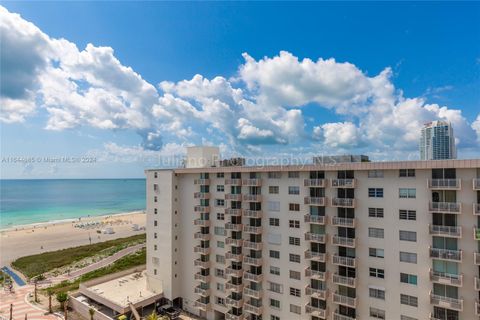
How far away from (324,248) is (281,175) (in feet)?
38.3

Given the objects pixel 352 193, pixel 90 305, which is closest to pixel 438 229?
pixel 352 193

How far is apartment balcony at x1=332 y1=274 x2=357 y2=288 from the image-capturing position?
34.8 metres

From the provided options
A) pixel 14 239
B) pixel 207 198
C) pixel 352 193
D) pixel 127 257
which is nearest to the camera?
pixel 352 193

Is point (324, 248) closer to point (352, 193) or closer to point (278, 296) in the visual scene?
point (352, 193)

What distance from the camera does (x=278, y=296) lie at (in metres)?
41.5

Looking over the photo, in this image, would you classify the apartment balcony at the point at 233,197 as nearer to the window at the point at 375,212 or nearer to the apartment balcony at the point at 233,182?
the apartment balcony at the point at 233,182

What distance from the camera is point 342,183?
3588cm

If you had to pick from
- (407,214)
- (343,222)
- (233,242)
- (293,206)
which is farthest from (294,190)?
(407,214)

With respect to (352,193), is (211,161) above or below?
above

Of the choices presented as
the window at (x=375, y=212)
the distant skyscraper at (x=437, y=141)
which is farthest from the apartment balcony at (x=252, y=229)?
the distant skyscraper at (x=437, y=141)

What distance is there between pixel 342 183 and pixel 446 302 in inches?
646

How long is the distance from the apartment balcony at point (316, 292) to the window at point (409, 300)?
8892mm

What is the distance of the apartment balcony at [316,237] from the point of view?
122 ft

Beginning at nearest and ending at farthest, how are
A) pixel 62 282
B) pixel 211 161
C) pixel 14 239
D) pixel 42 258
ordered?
pixel 211 161
pixel 62 282
pixel 42 258
pixel 14 239
